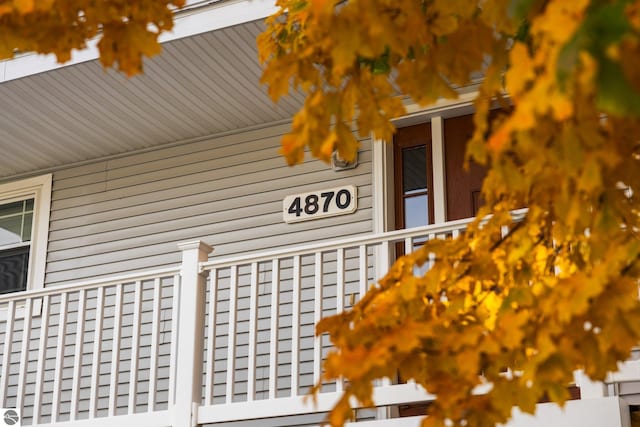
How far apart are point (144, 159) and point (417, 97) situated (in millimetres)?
6280

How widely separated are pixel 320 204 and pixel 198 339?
2064 millimetres

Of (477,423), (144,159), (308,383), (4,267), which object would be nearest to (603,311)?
(477,423)

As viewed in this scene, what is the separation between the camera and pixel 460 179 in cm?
770

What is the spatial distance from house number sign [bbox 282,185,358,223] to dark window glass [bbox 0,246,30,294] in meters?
2.59

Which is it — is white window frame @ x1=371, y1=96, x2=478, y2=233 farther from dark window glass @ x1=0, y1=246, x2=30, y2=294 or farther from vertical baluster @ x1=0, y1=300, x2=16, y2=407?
dark window glass @ x1=0, y1=246, x2=30, y2=294

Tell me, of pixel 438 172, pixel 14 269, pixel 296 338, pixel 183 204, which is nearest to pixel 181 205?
pixel 183 204

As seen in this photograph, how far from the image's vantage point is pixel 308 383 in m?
7.61

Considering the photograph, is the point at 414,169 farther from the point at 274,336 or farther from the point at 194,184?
the point at 274,336

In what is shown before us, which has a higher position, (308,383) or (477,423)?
(308,383)

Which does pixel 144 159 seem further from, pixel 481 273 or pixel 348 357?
pixel 348 357

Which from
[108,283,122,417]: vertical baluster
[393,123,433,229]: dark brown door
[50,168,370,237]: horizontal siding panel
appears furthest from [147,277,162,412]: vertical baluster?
[393,123,433,229]: dark brown door

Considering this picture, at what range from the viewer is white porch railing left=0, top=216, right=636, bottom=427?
6.00 meters

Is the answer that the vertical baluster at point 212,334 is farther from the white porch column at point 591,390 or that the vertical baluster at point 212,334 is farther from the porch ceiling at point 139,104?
the white porch column at point 591,390

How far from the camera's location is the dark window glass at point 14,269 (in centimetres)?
916
